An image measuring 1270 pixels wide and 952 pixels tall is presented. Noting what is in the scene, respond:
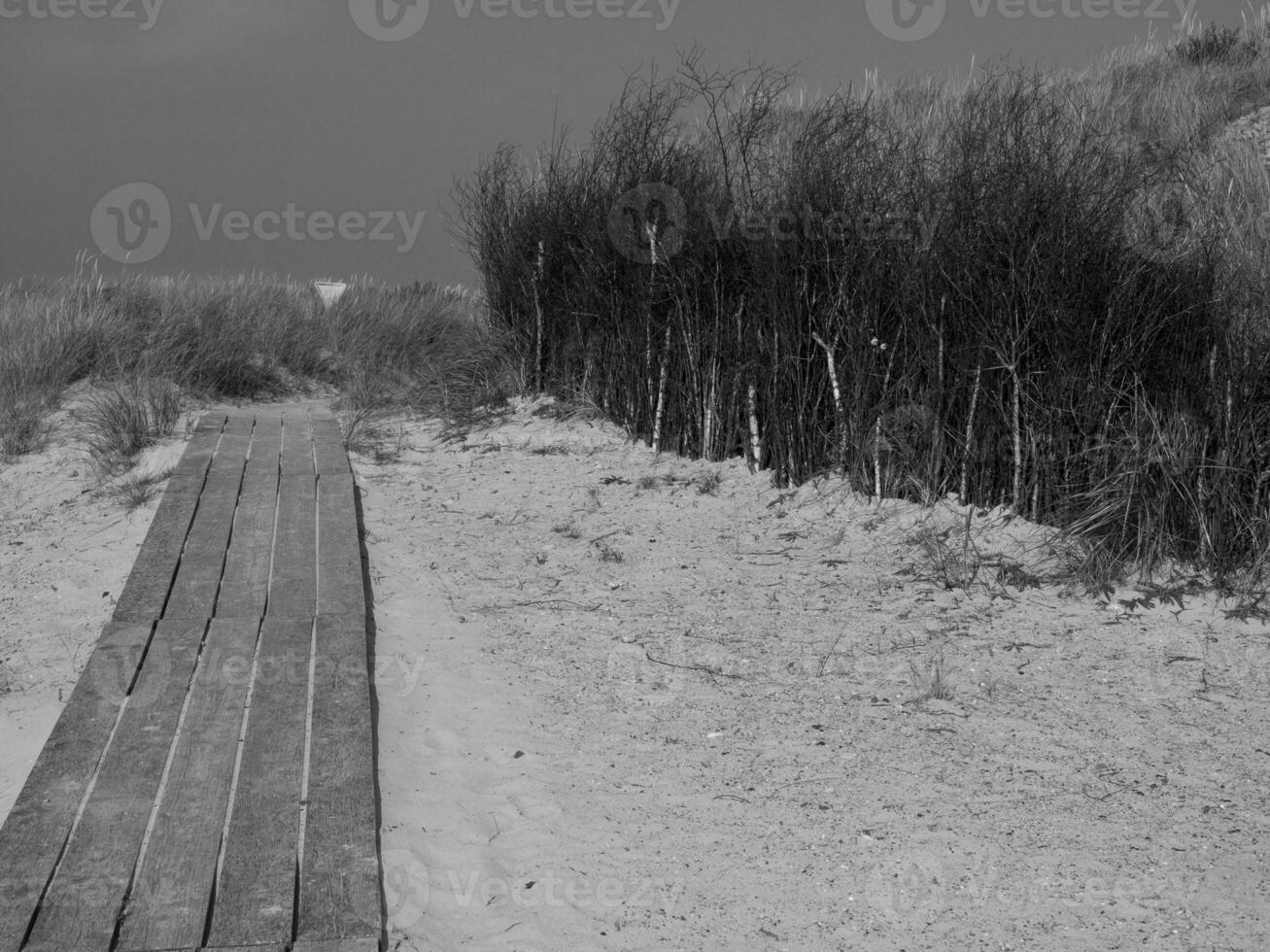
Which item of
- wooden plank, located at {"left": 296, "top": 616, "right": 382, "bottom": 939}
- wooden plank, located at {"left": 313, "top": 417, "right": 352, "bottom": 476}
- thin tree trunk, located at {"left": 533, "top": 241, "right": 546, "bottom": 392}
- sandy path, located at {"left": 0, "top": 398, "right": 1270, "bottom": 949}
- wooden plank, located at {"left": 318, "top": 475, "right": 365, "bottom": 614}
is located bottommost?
sandy path, located at {"left": 0, "top": 398, "right": 1270, "bottom": 949}

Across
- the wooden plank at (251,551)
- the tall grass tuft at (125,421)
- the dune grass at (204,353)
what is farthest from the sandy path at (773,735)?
the dune grass at (204,353)

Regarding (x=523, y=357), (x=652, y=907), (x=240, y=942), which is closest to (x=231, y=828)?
(x=240, y=942)

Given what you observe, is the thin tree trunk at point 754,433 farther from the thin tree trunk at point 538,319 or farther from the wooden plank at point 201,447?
the wooden plank at point 201,447

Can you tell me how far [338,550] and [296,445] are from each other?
6.61ft

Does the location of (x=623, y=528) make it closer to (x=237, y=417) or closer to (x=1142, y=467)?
(x=1142, y=467)

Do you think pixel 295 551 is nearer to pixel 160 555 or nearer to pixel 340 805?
pixel 160 555

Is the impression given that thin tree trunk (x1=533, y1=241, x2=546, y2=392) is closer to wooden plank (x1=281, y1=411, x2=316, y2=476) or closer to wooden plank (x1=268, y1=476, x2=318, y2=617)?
wooden plank (x1=281, y1=411, x2=316, y2=476)

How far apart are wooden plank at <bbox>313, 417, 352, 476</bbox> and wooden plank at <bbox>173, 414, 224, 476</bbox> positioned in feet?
1.80

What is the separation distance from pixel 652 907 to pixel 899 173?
13.9 ft

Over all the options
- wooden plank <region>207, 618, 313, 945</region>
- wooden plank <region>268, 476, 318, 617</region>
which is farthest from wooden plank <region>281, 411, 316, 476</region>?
wooden plank <region>207, 618, 313, 945</region>

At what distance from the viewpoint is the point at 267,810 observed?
3.04 meters

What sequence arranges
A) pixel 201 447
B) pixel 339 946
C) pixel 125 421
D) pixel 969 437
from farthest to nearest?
pixel 125 421 → pixel 201 447 → pixel 969 437 → pixel 339 946

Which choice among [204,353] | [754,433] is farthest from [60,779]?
[204,353]

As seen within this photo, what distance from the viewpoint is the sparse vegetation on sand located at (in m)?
5.01
